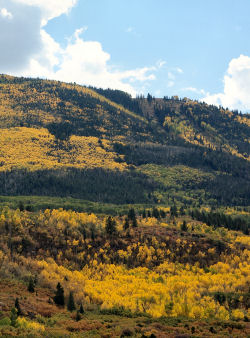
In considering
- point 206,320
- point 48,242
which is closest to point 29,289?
point 206,320

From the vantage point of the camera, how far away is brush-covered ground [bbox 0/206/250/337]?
57.1 metres

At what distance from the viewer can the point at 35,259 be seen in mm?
103812

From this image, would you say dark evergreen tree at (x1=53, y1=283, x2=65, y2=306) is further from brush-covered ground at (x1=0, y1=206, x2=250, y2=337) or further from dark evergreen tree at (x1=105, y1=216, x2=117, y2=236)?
dark evergreen tree at (x1=105, y1=216, x2=117, y2=236)

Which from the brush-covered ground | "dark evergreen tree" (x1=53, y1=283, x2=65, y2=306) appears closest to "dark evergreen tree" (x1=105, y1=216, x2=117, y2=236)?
the brush-covered ground

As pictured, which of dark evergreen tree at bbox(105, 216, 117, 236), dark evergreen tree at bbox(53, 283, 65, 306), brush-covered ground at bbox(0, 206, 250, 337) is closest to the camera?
brush-covered ground at bbox(0, 206, 250, 337)

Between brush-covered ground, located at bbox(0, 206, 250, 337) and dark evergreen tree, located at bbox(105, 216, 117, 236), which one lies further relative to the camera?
dark evergreen tree, located at bbox(105, 216, 117, 236)

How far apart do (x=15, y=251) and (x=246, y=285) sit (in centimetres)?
6939

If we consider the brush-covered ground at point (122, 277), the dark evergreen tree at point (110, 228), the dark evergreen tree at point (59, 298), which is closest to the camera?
the brush-covered ground at point (122, 277)

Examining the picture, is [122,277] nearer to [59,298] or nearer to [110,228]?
[59,298]

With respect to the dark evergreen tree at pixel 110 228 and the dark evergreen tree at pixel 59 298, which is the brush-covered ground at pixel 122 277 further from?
the dark evergreen tree at pixel 59 298

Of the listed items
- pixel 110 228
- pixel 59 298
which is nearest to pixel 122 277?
pixel 59 298

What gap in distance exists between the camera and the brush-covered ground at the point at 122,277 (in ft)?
187

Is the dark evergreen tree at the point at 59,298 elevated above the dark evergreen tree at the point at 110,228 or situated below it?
below

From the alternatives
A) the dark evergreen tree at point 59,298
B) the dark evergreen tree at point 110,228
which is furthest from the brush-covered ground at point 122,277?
the dark evergreen tree at point 59,298
